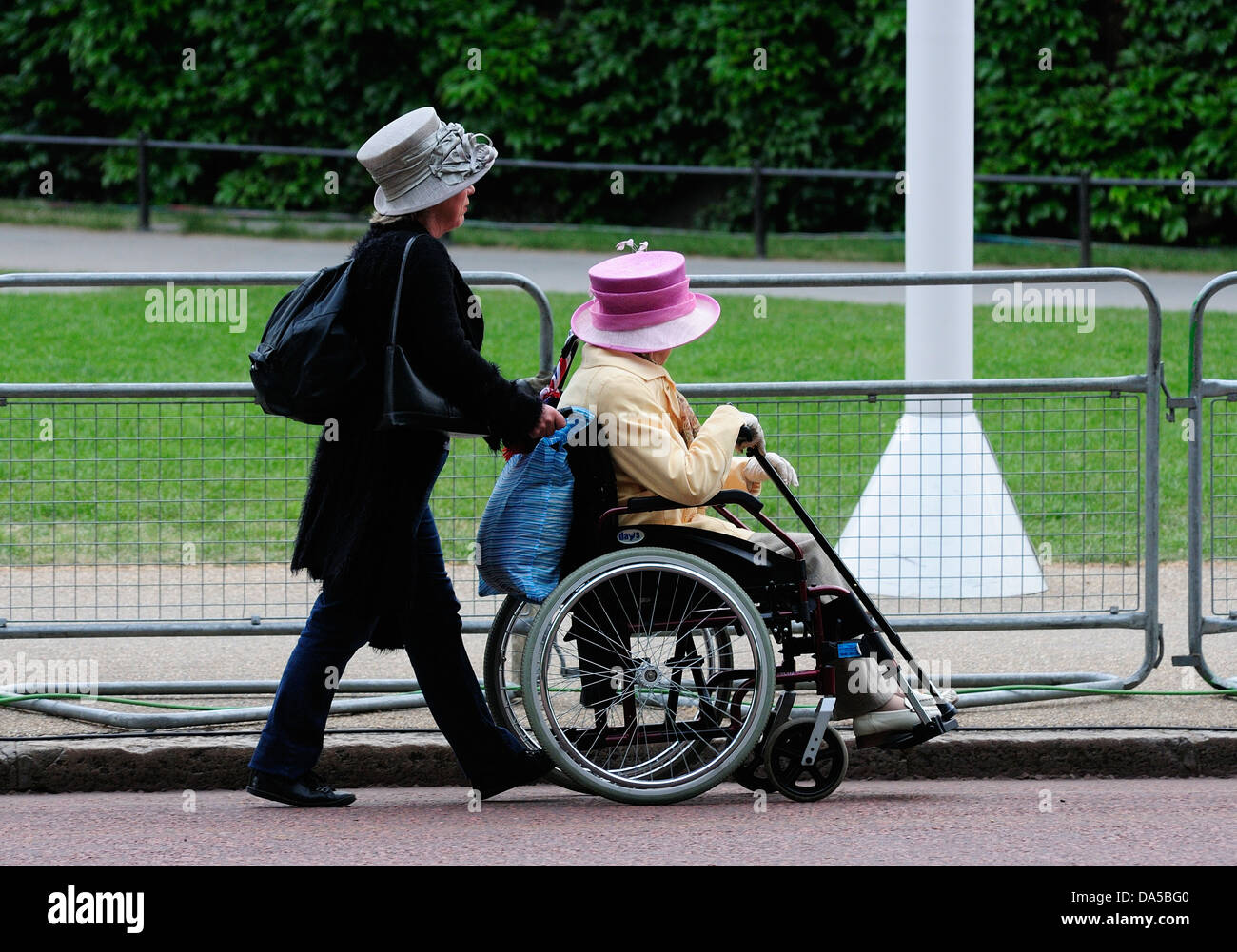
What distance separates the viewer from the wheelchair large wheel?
15.8 ft

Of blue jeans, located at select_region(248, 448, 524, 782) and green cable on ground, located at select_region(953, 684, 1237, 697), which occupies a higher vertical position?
blue jeans, located at select_region(248, 448, 524, 782)

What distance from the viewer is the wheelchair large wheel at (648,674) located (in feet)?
15.8

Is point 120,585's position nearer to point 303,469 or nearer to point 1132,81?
point 303,469

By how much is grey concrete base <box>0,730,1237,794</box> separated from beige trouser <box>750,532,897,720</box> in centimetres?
46

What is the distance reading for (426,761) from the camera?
544 cm

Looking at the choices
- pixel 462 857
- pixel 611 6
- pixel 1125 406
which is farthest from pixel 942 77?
pixel 611 6

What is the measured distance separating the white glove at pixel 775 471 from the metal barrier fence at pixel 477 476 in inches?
26.7

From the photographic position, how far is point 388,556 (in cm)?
486

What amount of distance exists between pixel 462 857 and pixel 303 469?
1981 mm

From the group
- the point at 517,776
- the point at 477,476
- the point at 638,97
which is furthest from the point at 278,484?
the point at 638,97

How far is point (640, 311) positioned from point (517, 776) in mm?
1338

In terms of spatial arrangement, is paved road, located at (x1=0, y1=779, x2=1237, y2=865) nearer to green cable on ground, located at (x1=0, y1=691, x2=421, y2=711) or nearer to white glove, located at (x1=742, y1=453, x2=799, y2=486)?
green cable on ground, located at (x1=0, y1=691, x2=421, y2=711)

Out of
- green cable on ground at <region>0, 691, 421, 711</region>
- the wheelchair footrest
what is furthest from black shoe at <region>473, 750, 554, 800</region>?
green cable on ground at <region>0, 691, 421, 711</region>

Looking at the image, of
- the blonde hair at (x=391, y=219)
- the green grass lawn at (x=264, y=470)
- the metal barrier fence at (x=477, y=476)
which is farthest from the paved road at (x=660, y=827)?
the blonde hair at (x=391, y=219)
